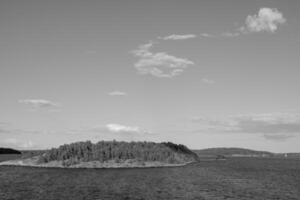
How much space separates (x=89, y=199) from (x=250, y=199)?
4008 cm

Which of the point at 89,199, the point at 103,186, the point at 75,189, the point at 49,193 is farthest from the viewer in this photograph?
the point at 103,186

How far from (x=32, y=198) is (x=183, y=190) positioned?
141 ft

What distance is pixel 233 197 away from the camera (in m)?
90.7

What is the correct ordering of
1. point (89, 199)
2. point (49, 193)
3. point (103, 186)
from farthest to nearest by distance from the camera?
point (103, 186) < point (49, 193) < point (89, 199)

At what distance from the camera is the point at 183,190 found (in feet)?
343

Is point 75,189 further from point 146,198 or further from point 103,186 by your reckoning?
point 146,198

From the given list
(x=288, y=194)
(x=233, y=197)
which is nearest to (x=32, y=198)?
(x=233, y=197)

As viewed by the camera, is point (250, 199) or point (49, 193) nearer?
point (250, 199)

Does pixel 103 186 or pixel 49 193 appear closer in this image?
pixel 49 193

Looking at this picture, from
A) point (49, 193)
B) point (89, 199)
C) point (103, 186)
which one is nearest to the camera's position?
point (89, 199)

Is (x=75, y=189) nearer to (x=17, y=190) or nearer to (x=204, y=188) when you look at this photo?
(x=17, y=190)

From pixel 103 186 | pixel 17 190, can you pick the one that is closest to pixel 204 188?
pixel 103 186

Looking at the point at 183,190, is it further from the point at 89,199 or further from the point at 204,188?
the point at 89,199

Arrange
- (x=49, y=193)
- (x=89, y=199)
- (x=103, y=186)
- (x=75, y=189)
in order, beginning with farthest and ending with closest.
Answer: (x=103, y=186), (x=75, y=189), (x=49, y=193), (x=89, y=199)
